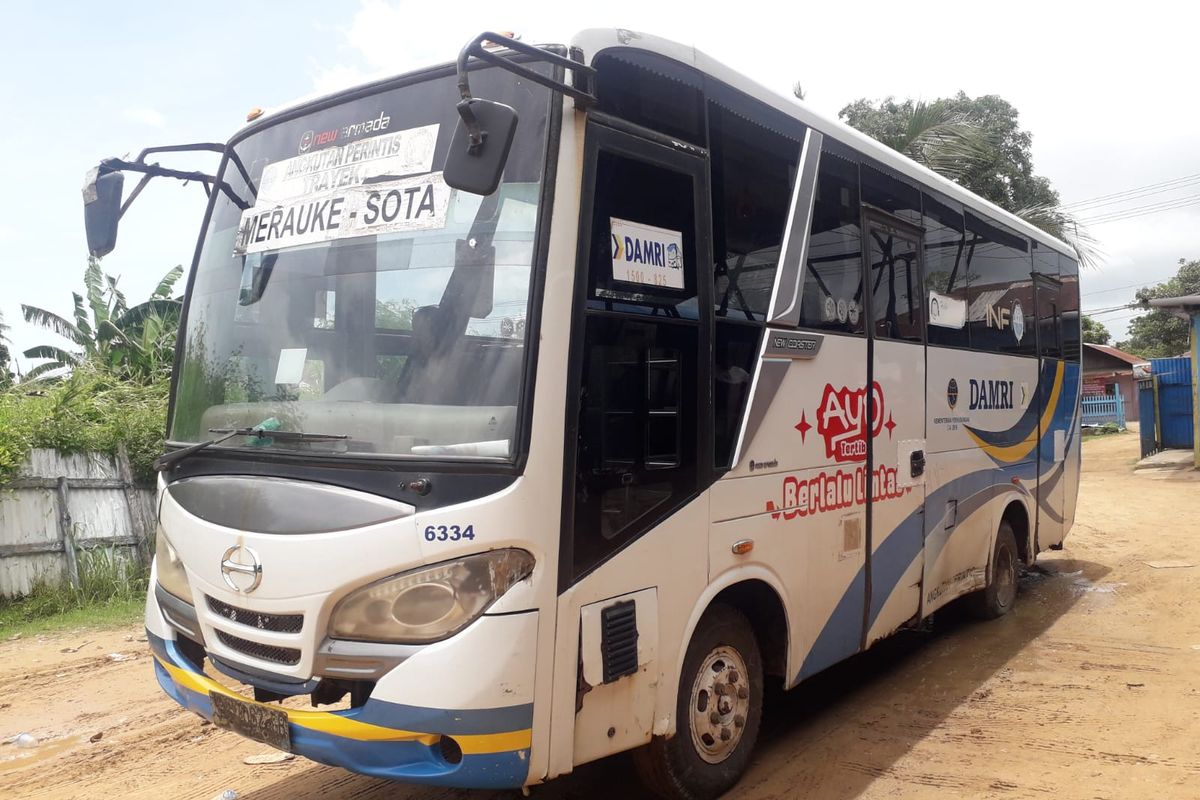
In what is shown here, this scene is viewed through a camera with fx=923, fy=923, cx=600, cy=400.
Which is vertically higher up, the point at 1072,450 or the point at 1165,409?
the point at 1165,409

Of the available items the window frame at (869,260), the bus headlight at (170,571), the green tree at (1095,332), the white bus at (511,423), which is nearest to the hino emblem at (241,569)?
the white bus at (511,423)

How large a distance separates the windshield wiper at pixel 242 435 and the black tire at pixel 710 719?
177 cm

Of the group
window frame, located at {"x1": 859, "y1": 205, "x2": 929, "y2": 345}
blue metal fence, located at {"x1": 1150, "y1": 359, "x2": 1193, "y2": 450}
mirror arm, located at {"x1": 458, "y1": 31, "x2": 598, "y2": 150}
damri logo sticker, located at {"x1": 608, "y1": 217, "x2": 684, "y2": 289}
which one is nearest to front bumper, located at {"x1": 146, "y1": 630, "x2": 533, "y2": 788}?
damri logo sticker, located at {"x1": 608, "y1": 217, "x2": 684, "y2": 289}

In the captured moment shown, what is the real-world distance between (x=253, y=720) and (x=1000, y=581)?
255 inches

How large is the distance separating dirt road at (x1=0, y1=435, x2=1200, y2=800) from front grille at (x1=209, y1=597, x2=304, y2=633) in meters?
1.33

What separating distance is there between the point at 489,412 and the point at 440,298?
489mm

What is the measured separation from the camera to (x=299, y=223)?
3781 mm

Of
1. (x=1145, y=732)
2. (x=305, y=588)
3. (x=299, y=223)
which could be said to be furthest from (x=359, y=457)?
(x=1145, y=732)

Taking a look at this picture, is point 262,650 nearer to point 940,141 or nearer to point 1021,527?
point 1021,527

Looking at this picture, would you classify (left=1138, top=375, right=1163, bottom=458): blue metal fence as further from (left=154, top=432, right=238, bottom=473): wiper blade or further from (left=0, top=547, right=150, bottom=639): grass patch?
(left=154, top=432, right=238, bottom=473): wiper blade

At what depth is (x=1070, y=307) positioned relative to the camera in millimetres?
9266

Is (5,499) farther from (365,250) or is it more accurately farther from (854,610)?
(854,610)

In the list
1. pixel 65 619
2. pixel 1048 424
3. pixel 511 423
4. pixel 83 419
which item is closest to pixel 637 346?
pixel 511 423

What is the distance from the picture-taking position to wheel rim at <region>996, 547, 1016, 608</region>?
7802mm
